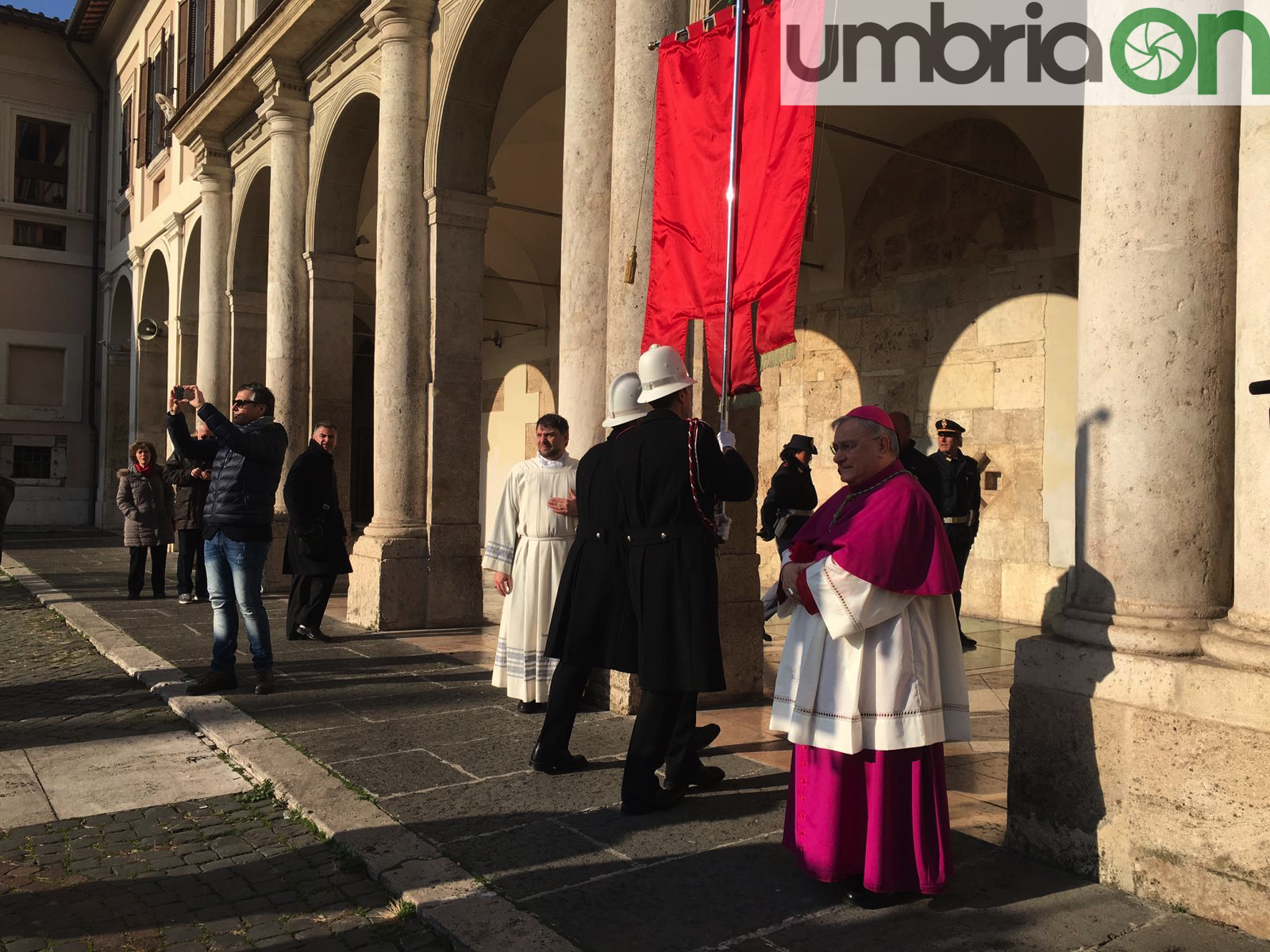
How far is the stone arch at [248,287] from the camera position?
1439 cm

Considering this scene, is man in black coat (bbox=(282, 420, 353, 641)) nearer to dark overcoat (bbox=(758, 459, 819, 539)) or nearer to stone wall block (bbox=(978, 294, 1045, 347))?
dark overcoat (bbox=(758, 459, 819, 539))

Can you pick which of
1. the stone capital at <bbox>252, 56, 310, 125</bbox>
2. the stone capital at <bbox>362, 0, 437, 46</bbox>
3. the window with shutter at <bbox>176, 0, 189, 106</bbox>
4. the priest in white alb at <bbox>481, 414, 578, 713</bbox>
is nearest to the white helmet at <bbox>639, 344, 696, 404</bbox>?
the priest in white alb at <bbox>481, 414, 578, 713</bbox>

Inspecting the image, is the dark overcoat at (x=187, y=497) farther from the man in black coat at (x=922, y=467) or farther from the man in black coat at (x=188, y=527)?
the man in black coat at (x=922, y=467)

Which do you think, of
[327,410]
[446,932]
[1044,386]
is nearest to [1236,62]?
[446,932]

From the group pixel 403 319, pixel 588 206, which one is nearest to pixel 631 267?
pixel 588 206

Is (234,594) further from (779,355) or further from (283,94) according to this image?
(283,94)

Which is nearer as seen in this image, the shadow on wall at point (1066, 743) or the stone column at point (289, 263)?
the shadow on wall at point (1066, 743)

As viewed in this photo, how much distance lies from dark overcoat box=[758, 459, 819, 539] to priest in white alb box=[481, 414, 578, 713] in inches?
117

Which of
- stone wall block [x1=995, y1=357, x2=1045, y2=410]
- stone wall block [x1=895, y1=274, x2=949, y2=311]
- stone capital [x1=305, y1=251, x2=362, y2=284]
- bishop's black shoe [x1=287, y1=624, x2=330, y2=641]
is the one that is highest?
stone capital [x1=305, y1=251, x2=362, y2=284]

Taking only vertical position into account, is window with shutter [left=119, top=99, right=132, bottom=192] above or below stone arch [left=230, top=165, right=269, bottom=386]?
above

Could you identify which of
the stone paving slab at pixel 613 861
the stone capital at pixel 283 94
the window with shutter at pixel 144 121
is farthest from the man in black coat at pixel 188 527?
the window with shutter at pixel 144 121

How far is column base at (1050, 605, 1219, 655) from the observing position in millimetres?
3418

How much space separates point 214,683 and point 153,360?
1660 cm

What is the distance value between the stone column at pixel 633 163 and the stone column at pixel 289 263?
6693 mm
